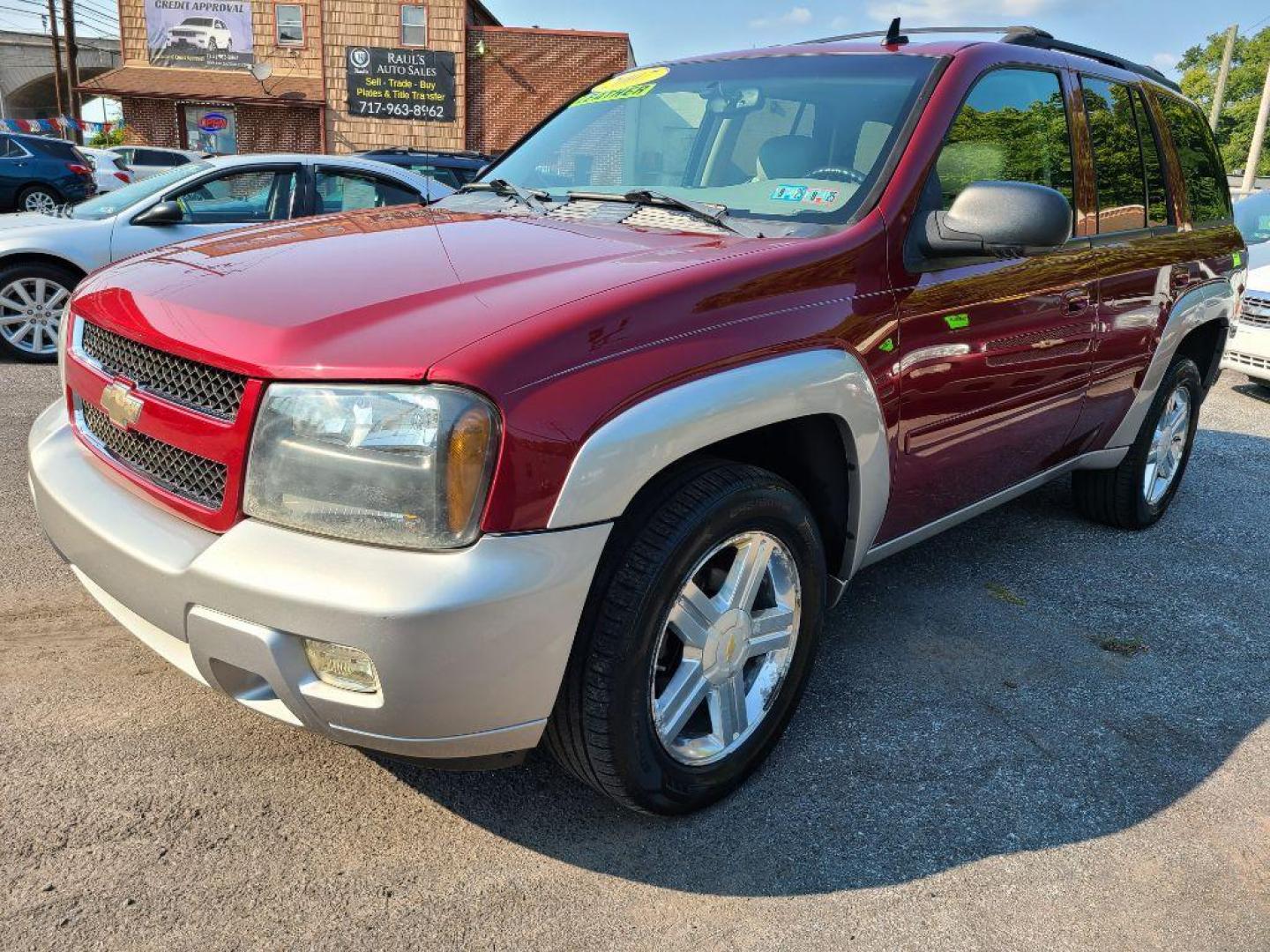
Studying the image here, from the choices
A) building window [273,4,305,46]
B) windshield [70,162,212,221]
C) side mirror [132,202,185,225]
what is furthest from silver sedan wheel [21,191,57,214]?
building window [273,4,305,46]

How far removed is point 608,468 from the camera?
191cm

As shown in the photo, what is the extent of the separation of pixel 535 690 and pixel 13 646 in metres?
1.90

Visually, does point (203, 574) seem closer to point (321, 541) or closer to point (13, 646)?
point (321, 541)

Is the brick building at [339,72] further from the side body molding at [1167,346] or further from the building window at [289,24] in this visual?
the side body molding at [1167,346]

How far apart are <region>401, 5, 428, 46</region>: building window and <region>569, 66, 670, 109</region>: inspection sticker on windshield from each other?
93.6 feet

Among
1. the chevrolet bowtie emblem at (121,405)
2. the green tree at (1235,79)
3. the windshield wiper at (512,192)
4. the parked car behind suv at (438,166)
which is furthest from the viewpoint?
the green tree at (1235,79)

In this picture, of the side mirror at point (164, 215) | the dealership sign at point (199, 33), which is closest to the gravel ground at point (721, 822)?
the side mirror at point (164, 215)

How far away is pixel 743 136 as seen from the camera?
3.11m

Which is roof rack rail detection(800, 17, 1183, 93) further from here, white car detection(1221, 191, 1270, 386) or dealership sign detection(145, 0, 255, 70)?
dealership sign detection(145, 0, 255, 70)

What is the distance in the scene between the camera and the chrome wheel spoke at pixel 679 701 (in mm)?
2262

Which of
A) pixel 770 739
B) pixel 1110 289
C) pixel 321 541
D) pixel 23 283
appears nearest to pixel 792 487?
pixel 770 739

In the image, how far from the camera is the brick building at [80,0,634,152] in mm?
29297

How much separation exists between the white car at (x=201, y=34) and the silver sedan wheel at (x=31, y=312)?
2684 centimetres

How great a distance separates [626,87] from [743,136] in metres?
0.68
